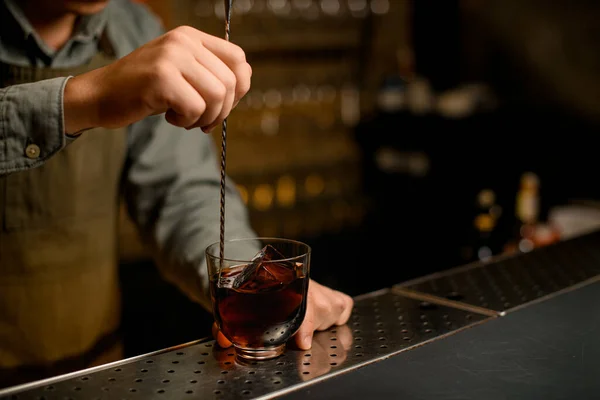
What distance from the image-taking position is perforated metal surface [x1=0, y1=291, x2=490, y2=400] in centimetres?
92

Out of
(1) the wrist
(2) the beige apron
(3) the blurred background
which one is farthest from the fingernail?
(3) the blurred background

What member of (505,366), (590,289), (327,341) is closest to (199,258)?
(327,341)

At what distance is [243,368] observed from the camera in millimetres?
995

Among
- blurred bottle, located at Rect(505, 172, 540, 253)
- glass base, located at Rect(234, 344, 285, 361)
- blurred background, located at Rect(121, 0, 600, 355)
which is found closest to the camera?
glass base, located at Rect(234, 344, 285, 361)

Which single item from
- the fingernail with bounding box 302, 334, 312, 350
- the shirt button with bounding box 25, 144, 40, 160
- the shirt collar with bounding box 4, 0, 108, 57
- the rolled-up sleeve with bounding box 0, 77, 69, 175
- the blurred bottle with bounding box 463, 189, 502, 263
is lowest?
the blurred bottle with bounding box 463, 189, 502, 263

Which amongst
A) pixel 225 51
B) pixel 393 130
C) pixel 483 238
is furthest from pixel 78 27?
pixel 393 130

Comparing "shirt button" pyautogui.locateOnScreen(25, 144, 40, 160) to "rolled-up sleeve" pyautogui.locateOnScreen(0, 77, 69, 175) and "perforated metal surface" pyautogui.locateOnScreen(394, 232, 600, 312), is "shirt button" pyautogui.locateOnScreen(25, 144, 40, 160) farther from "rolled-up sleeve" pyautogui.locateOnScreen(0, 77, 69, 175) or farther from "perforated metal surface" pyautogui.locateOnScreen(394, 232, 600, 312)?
"perforated metal surface" pyautogui.locateOnScreen(394, 232, 600, 312)

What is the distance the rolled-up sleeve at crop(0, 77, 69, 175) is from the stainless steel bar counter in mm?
364

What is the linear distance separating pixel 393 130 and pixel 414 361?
10.6ft

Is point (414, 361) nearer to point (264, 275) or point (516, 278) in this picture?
point (264, 275)

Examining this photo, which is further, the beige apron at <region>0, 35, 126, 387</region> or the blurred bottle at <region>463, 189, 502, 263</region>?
the blurred bottle at <region>463, 189, 502, 263</region>

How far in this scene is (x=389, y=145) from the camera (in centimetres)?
425

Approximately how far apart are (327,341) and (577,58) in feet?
9.53

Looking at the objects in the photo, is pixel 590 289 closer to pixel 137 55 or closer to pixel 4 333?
pixel 137 55
